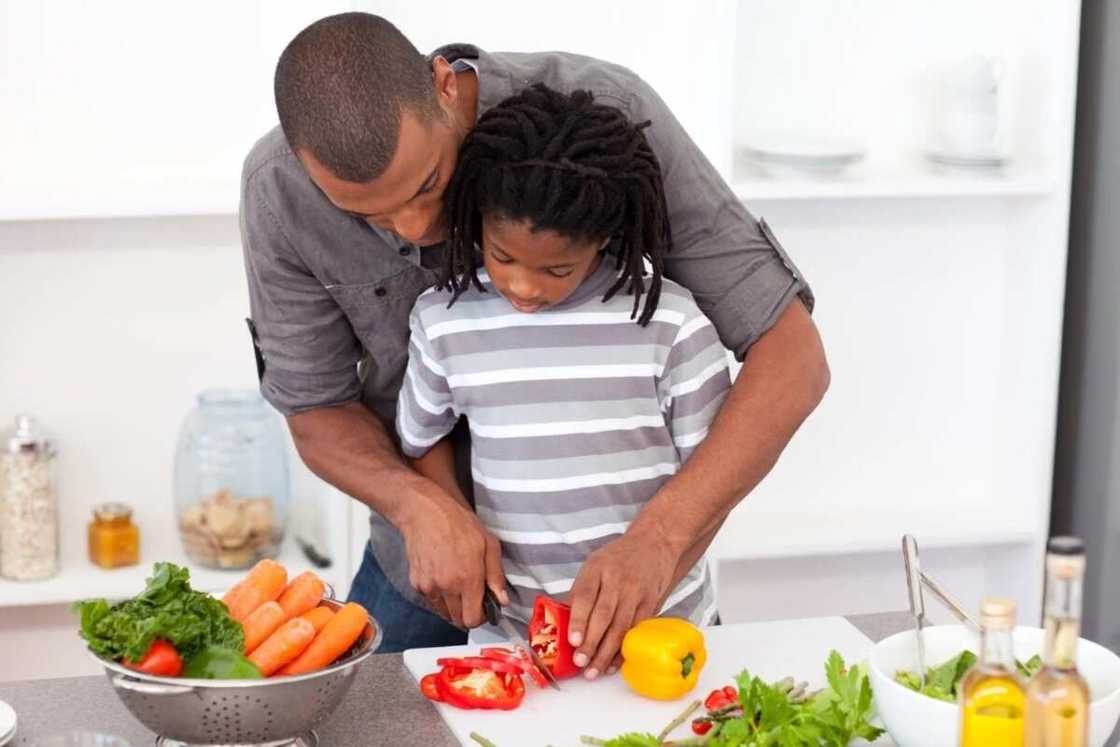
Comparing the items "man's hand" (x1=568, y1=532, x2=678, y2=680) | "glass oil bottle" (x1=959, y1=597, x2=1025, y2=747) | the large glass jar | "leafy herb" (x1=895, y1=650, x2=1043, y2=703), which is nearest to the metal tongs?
"leafy herb" (x1=895, y1=650, x2=1043, y2=703)

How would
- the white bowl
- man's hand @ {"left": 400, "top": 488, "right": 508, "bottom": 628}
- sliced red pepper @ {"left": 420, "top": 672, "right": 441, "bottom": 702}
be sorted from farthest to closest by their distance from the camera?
1. man's hand @ {"left": 400, "top": 488, "right": 508, "bottom": 628}
2. sliced red pepper @ {"left": 420, "top": 672, "right": 441, "bottom": 702}
3. the white bowl

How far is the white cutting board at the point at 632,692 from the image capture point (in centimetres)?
140

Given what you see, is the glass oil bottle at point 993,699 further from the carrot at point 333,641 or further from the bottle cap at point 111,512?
the bottle cap at point 111,512

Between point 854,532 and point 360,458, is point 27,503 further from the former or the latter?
point 854,532

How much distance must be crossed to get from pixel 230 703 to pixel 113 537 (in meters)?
1.46

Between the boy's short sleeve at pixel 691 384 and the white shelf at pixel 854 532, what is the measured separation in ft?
3.44

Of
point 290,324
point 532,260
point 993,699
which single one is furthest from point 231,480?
point 993,699

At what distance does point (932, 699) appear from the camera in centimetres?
122

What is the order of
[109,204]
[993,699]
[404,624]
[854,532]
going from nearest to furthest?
[993,699] < [404,624] < [109,204] < [854,532]

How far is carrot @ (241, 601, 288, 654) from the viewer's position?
53.4 inches

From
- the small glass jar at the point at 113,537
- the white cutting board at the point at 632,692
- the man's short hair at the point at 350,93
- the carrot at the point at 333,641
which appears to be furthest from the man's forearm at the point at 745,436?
the small glass jar at the point at 113,537

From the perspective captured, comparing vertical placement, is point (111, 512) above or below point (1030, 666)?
below

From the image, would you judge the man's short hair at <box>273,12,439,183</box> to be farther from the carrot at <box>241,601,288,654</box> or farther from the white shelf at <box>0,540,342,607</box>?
the white shelf at <box>0,540,342,607</box>

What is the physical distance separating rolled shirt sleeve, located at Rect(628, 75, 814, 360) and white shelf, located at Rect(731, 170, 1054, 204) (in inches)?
33.0
